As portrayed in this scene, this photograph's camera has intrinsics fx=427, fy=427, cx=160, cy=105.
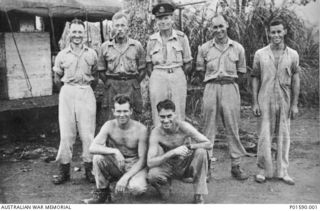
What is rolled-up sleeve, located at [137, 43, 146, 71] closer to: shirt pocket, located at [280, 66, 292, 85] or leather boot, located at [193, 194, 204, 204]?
shirt pocket, located at [280, 66, 292, 85]

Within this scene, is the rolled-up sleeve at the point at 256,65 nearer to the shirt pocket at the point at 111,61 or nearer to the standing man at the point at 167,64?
the standing man at the point at 167,64

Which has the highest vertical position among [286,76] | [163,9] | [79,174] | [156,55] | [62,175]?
[163,9]

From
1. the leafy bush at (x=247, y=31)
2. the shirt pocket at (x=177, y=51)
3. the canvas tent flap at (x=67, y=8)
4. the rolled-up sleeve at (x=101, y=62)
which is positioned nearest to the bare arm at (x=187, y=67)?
the shirt pocket at (x=177, y=51)

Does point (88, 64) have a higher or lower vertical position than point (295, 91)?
higher

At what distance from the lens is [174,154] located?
13.4ft

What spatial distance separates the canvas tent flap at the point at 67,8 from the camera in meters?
6.35

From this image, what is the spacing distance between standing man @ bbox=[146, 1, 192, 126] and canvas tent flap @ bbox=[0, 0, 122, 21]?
2438 millimetres

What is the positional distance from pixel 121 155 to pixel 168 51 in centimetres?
150

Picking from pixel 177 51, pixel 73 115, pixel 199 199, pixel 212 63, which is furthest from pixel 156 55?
pixel 199 199

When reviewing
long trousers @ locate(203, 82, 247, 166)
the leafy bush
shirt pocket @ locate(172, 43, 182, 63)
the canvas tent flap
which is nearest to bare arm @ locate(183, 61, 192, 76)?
shirt pocket @ locate(172, 43, 182, 63)

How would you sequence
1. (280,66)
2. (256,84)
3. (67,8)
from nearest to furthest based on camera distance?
1. (280,66)
2. (256,84)
3. (67,8)

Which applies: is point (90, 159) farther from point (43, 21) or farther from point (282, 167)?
point (43, 21)

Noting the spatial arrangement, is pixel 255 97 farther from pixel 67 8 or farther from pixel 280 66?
pixel 67 8

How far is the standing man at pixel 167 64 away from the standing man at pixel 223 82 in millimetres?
275
